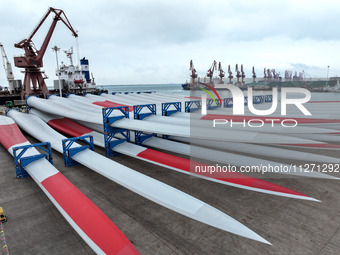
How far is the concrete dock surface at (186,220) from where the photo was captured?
9.11 metres

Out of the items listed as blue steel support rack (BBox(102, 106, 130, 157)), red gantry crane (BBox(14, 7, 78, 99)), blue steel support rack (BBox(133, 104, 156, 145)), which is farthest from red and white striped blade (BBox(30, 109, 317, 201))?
red gantry crane (BBox(14, 7, 78, 99))

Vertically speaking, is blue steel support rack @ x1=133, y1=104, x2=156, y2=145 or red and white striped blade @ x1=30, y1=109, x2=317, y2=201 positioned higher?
blue steel support rack @ x1=133, y1=104, x2=156, y2=145

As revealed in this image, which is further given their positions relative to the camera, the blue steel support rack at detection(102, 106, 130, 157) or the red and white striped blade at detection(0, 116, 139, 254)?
the blue steel support rack at detection(102, 106, 130, 157)

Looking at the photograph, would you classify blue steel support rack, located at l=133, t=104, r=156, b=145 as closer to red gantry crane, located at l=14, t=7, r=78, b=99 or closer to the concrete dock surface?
the concrete dock surface

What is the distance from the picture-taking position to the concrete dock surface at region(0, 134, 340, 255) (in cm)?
911

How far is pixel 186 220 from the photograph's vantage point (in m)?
10.9

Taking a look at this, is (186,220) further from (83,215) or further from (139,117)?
(139,117)

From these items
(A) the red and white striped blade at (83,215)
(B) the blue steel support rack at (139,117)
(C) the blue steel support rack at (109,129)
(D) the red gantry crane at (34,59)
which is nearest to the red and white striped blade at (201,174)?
(C) the blue steel support rack at (109,129)

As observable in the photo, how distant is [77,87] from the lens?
64.8 meters

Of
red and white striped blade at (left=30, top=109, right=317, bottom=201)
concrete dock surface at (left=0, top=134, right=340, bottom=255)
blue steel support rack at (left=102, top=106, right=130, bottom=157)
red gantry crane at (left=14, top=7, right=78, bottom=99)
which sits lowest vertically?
concrete dock surface at (left=0, top=134, right=340, bottom=255)

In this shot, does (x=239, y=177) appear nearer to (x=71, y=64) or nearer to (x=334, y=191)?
(x=334, y=191)

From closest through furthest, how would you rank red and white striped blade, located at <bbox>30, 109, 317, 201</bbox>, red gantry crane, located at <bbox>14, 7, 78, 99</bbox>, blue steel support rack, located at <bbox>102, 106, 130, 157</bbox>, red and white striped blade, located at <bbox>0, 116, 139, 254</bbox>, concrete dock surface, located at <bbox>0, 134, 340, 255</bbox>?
1. red and white striped blade, located at <bbox>0, 116, 139, 254</bbox>
2. concrete dock surface, located at <bbox>0, 134, 340, 255</bbox>
3. red and white striped blade, located at <bbox>30, 109, 317, 201</bbox>
4. blue steel support rack, located at <bbox>102, 106, 130, 157</bbox>
5. red gantry crane, located at <bbox>14, 7, 78, 99</bbox>

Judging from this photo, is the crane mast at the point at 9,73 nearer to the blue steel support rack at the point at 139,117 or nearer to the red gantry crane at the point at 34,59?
the red gantry crane at the point at 34,59

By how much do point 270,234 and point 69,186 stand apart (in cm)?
1043
